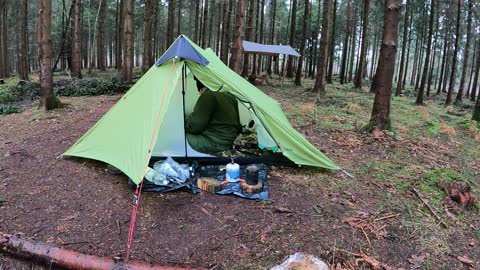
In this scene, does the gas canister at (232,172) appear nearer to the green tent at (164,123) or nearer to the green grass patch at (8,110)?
the green tent at (164,123)

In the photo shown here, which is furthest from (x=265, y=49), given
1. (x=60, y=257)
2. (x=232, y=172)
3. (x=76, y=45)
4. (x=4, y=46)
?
(x=4, y=46)

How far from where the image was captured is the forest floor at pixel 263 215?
328cm

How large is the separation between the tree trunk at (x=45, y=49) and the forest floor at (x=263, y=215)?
8.22 ft

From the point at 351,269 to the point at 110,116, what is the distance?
3678mm

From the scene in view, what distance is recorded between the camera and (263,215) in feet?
12.5

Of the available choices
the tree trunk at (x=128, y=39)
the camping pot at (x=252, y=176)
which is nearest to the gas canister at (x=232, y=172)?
the camping pot at (x=252, y=176)

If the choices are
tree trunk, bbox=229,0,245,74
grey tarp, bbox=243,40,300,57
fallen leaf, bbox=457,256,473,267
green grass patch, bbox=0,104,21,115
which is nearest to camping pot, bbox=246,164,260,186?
fallen leaf, bbox=457,256,473,267

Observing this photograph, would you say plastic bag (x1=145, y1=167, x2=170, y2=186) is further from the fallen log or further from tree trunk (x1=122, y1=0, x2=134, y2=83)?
tree trunk (x1=122, y1=0, x2=134, y2=83)

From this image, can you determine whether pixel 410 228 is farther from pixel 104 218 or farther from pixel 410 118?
pixel 410 118

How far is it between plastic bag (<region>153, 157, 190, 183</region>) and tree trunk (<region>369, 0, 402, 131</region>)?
14.1 feet

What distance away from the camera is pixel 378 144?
21.1 feet

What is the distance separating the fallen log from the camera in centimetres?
300

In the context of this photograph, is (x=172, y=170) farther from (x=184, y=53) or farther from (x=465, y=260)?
(x=465, y=260)

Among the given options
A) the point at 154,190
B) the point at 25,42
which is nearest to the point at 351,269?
the point at 154,190
